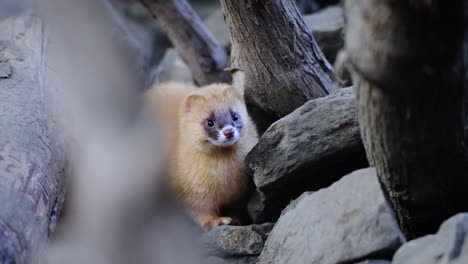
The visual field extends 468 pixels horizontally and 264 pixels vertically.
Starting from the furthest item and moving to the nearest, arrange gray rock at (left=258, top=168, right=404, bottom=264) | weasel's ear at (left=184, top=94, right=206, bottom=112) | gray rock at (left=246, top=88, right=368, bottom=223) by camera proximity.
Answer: weasel's ear at (left=184, top=94, right=206, bottom=112) → gray rock at (left=246, top=88, right=368, bottom=223) → gray rock at (left=258, top=168, right=404, bottom=264)

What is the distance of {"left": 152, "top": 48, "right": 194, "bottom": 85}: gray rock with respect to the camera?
6.77 m

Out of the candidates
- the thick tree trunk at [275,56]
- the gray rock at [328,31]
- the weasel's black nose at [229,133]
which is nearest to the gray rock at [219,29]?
the gray rock at [328,31]

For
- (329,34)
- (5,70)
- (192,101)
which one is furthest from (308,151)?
(329,34)

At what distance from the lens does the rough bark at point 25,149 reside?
2.67 m

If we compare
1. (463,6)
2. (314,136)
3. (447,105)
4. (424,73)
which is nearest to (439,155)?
(447,105)

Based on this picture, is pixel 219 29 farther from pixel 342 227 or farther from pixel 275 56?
pixel 342 227

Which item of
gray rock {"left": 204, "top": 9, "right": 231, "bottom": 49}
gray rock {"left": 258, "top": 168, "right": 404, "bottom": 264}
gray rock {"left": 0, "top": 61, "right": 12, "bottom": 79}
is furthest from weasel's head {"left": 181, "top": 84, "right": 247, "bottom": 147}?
gray rock {"left": 204, "top": 9, "right": 231, "bottom": 49}

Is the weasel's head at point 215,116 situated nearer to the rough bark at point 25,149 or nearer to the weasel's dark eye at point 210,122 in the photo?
the weasel's dark eye at point 210,122

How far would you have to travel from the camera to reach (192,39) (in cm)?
567

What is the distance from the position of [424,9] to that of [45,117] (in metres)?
2.77

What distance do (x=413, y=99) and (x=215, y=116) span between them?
2.12m

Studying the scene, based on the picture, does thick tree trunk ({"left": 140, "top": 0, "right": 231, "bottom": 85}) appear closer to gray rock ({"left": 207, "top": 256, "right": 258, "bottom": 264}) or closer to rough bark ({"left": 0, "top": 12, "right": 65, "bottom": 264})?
rough bark ({"left": 0, "top": 12, "right": 65, "bottom": 264})

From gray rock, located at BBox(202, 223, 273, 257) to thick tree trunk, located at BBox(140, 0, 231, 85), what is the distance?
232 cm

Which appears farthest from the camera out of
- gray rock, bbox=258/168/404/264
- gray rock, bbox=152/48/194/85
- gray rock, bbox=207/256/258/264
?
gray rock, bbox=152/48/194/85
